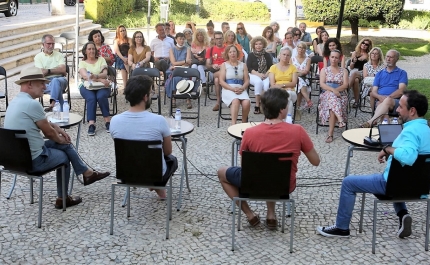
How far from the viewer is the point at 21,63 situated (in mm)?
13516

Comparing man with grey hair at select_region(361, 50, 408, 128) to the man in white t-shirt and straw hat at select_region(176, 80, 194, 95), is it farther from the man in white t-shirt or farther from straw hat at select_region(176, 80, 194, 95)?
the man in white t-shirt

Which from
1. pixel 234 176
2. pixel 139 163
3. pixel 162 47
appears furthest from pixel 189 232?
pixel 162 47

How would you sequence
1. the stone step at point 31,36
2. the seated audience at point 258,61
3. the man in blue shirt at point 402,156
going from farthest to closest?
the stone step at point 31,36, the seated audience at point 258,61, the man in blue shirt at point 402,156

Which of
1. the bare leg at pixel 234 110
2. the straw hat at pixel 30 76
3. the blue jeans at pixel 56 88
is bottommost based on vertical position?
the bare leg at pixel 234 110

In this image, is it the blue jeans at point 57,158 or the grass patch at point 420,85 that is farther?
the grass patch at point 420,85

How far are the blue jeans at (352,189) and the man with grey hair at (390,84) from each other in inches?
137

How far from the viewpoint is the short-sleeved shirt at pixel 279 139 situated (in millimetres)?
4328

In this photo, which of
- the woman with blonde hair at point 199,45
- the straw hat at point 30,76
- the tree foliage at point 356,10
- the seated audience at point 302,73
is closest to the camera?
the straw hat at point 30,76

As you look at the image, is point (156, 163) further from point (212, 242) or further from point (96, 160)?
point (96, 160)

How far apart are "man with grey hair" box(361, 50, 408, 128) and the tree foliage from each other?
471 inches

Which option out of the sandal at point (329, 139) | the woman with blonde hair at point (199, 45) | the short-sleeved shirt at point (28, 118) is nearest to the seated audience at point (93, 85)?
the woman with blonde hair at point (199, 45)

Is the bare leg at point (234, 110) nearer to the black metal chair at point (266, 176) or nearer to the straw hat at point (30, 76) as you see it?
the straw hat at point (30, 76)

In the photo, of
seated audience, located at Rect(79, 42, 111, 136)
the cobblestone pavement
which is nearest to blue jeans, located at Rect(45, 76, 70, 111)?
seated audience, located at Rect(79, 42, 111, 136)

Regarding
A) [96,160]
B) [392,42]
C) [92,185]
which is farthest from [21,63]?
[392,42]
